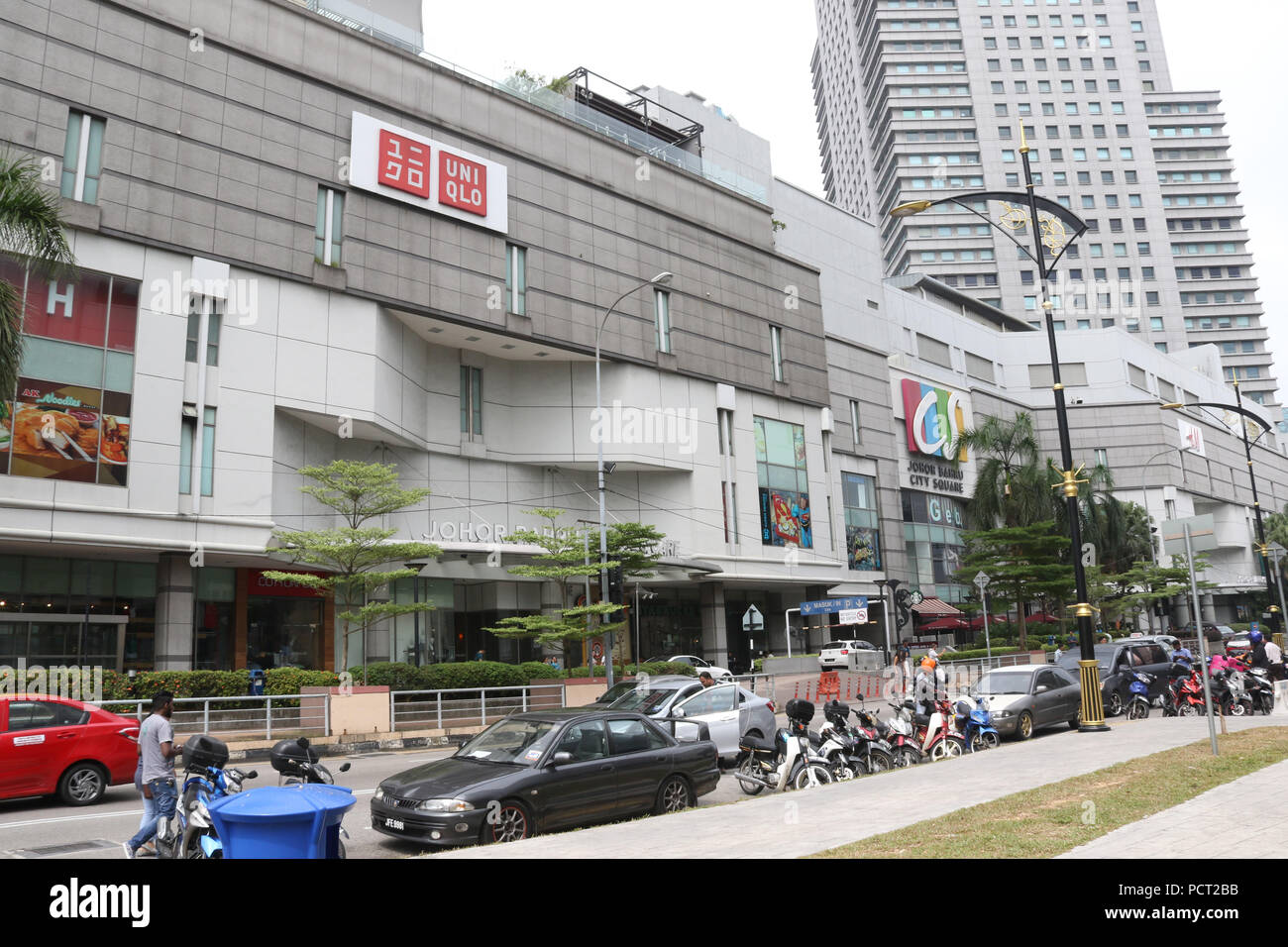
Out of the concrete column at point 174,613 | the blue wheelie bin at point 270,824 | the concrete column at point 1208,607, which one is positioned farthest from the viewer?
the concrete column at point 1208,607

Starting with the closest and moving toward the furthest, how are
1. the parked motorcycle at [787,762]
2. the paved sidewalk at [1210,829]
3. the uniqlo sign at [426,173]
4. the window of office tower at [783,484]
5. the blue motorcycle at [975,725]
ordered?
the paved sidewalk at [1210,829] < the parked motorcycle at [787,762] < the blue motorcycle at [975,725] < the uniqlo sign at [426,173] < the window of office tower at [783,484]

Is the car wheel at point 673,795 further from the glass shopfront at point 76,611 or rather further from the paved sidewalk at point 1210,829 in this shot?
the glass shopfront at point 76,611

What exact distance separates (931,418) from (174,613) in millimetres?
49275

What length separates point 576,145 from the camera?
40750 mm

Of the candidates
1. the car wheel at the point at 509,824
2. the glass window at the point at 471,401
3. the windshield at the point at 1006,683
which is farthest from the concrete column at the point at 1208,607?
the car wheel at the point at 509,824

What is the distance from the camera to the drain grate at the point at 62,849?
9473mm

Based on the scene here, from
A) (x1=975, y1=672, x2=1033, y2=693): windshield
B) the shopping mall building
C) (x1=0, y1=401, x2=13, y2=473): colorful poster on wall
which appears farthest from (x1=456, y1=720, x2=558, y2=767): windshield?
(x1=0, y1=401, x2=13, y2=473): colorful poster on wall

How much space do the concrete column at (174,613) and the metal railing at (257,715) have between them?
596 cm

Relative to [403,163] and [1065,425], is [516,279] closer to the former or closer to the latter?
[403,163]

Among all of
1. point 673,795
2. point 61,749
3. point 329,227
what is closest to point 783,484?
point 329,227

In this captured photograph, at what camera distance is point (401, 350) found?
34625mm
